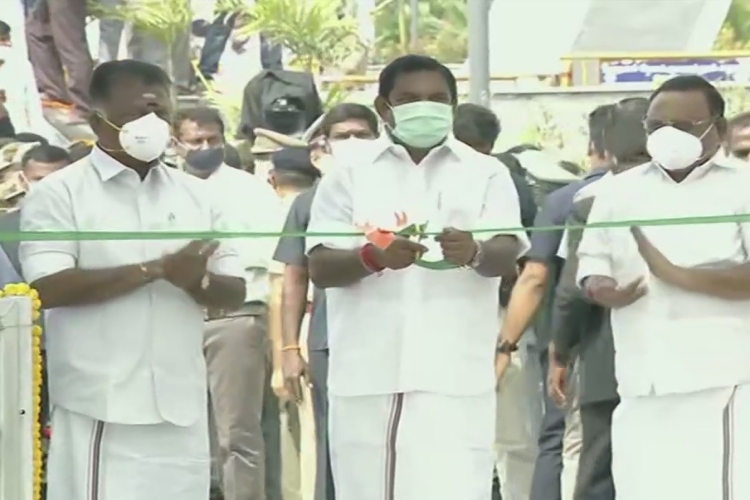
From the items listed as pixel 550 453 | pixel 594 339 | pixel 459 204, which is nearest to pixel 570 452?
pixel 550 453

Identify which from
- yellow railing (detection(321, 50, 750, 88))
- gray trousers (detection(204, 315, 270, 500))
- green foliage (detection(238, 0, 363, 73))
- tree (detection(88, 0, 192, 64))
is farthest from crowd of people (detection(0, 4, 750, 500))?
green foliage (detection(238, 0, 363, 73))

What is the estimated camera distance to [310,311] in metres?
5.43

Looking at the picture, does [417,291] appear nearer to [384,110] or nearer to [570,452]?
[384,110]

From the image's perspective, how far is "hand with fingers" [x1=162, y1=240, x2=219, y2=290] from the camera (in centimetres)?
416

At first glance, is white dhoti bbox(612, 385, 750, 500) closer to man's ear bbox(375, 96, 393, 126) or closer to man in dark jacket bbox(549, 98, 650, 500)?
man in dark jacket bbox(549, 98, 650, 500)

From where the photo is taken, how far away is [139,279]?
416 centimetres

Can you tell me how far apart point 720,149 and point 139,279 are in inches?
62.1

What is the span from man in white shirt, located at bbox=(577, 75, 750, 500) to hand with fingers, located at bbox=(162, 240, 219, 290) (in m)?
1.07

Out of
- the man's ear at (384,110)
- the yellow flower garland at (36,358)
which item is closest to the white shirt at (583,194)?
the man's ear at (384,110)

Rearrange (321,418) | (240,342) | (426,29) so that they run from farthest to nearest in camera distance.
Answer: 1. (426,29)
2. (240,342)
3. (321,418)

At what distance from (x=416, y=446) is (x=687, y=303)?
2.62ft

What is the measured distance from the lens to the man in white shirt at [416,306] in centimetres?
438

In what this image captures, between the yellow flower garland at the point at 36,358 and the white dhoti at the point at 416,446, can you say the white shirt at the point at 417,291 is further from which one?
the yellow flower garland at the point at 36,358

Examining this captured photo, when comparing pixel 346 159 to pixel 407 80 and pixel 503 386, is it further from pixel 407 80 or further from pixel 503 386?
pixel 503 386
